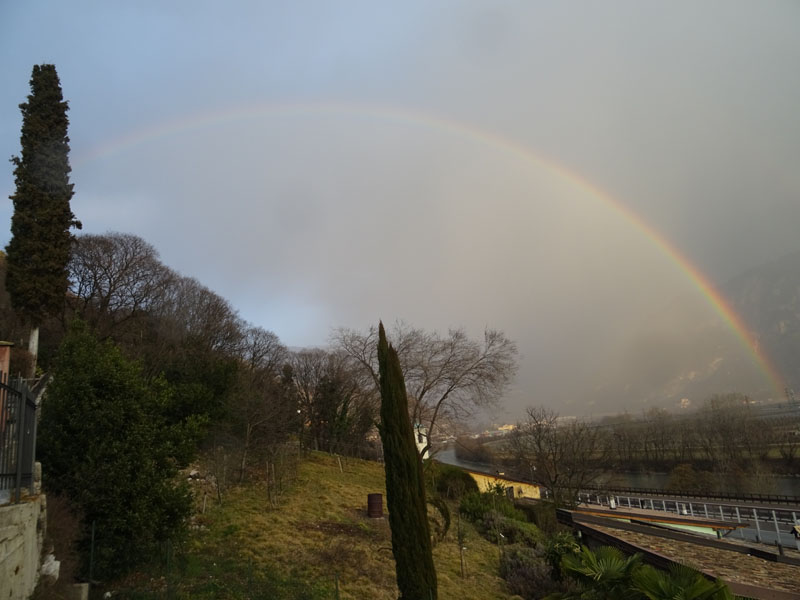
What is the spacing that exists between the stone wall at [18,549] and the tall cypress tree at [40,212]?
16.2 metres

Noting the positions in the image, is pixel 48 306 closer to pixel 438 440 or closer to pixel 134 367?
pixel 134 367

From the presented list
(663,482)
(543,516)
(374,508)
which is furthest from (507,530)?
(663,482)

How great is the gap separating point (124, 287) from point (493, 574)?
77.2 ft

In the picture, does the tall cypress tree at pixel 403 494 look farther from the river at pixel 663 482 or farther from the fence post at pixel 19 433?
the river at pixel 663 482

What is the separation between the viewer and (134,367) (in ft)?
33.6

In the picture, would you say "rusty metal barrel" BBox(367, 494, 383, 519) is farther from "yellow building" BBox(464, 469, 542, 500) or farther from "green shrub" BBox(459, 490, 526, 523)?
"yellow building" BBox(464, 469, 542, 500)

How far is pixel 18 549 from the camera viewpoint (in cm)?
432

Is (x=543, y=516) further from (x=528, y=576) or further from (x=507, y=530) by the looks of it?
(x=528, y=576)

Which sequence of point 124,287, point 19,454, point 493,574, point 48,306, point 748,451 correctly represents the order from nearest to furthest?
point 19,454 < point 493,574 < point 48,306 < point 124,287 < point 748,451

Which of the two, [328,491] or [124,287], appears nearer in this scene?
[328,491]

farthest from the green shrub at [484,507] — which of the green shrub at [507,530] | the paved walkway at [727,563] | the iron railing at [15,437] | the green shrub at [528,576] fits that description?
the iron railing at [15,437]

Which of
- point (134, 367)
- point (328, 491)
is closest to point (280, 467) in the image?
point (328, 491)

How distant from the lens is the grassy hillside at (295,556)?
9617 millimetres

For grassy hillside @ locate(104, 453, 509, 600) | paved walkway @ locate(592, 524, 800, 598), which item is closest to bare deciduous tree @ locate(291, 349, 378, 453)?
grassy hillside @ locate(104, 453, 509, 600)
